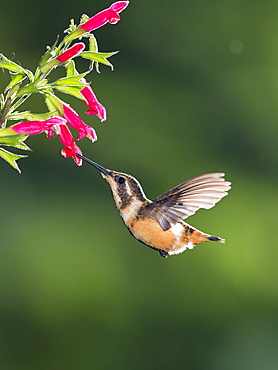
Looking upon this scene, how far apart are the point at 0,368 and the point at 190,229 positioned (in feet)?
6.89

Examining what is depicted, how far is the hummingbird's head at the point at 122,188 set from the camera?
3.59 feet

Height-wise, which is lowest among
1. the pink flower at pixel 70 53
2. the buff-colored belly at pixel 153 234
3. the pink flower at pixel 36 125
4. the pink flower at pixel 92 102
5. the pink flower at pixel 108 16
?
the buff-colored belly at pixel 153 234

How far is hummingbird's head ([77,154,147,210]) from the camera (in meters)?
1.09

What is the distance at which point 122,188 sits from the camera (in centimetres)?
111

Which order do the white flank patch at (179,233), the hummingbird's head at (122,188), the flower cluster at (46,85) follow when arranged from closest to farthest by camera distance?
the flower cluster at (46,85) < the hummingbird's head at (122,188) < the white flank patch at (179,233)

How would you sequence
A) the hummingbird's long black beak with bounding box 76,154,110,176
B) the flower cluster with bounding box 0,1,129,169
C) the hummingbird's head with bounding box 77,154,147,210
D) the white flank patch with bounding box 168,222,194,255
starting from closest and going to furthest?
the flower cluster with bounding box 0,1,129,169 < the hummingbird's long black beak with bounding box 76,154,110,176 < the hummingbird's head with bounding box 77,154,147,210 < the white flank patch with bounding box 168,222,194,255

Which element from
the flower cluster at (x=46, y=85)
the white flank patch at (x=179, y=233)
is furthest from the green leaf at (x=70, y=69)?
the white flank patch at (x=179, y=233)

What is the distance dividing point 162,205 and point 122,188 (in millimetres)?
136

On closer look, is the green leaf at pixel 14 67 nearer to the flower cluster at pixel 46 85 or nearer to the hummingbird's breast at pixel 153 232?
the flower cluster at pixel 46 85

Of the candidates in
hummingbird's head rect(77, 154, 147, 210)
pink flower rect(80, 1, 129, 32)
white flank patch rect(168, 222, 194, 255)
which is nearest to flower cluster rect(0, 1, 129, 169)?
pink flower rect(80, 1, 129, 32)

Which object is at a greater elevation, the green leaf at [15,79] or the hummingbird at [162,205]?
the green leaf at [15,79]

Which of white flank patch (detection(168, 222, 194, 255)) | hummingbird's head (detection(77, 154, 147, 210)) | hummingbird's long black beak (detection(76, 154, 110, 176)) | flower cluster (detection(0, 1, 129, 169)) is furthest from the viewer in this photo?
white flank patch (detection(168, 222, 194, 255))

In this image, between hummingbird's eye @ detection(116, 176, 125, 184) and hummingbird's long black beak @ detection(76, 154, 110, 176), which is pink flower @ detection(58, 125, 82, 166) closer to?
hummingbird's long black beak @ detection(76, 154, 110, 176)

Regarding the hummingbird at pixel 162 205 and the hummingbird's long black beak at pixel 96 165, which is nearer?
the hummingbird's long black beak at pixel 96 165
